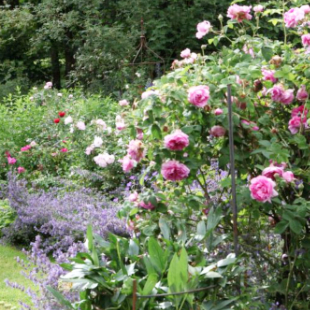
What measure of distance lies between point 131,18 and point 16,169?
4.96 m

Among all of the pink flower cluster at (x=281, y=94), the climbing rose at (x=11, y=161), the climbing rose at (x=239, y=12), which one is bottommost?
the climbing rose at (x=11, y=161)

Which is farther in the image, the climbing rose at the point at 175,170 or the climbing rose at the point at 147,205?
the climbing rose at the point at 147,205

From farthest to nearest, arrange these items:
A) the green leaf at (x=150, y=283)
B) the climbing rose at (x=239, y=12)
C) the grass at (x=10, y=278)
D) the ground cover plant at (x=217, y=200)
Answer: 1. the grass at (x=10, y=278)
2. the climbing rose at (x=239, y=12)
3. the ground cover plant at (x=217, y=200)
4. the green leaf at (x=150, y=283)

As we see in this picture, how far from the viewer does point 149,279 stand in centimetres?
220

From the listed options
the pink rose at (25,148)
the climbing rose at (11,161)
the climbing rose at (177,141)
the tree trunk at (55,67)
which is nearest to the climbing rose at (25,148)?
the pink rose at (25,148)

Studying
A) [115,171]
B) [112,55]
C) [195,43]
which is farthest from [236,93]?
[195,43]

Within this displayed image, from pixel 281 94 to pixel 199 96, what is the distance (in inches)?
14.8

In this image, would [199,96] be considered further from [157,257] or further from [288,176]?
[157,257]

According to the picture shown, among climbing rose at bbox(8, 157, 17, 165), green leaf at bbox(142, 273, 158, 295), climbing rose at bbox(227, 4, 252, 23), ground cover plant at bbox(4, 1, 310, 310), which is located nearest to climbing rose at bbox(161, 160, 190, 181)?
ground cover plant at bbox(4, 1, 310, 310)

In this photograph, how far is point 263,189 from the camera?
7.82ft

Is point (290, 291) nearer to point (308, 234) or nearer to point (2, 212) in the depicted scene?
point (308, 234)

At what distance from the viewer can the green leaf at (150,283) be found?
2.20 m

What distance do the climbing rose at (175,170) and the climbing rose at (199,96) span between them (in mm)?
263

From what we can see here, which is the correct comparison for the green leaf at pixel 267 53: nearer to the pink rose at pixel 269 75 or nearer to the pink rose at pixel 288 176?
the pink rose at pixel 269 75
